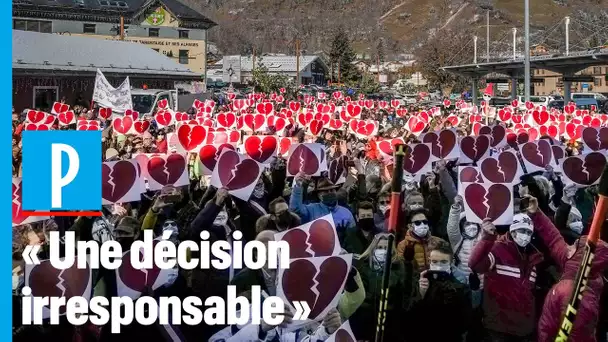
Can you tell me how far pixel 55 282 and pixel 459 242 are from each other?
10.2 feet

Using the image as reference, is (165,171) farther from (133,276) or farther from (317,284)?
(317,284)

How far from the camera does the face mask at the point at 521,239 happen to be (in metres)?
5.65

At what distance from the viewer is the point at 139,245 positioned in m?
5.28

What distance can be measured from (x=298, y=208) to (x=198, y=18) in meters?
56.6

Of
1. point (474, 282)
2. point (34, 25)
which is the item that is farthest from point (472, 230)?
point (34, 25)

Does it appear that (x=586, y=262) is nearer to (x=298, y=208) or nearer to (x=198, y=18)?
(x=298, y=208)

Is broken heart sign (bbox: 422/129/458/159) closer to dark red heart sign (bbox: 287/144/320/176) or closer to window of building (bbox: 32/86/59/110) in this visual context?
dark red heart sign (bbox: 287/144/320/176)

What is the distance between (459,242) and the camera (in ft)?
20.7

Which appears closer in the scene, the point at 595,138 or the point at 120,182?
the point at 120,182

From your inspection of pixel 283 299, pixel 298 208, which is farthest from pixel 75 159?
pixel 283 299

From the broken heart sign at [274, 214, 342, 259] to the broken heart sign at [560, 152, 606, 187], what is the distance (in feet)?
11.0

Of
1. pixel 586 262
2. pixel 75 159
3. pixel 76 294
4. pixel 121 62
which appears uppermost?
pixel 121 62

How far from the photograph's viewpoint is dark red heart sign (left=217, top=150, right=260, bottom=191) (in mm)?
7055

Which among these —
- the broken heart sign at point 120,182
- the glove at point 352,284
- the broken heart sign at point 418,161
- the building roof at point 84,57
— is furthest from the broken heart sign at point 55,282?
the building roof at point 84,57
